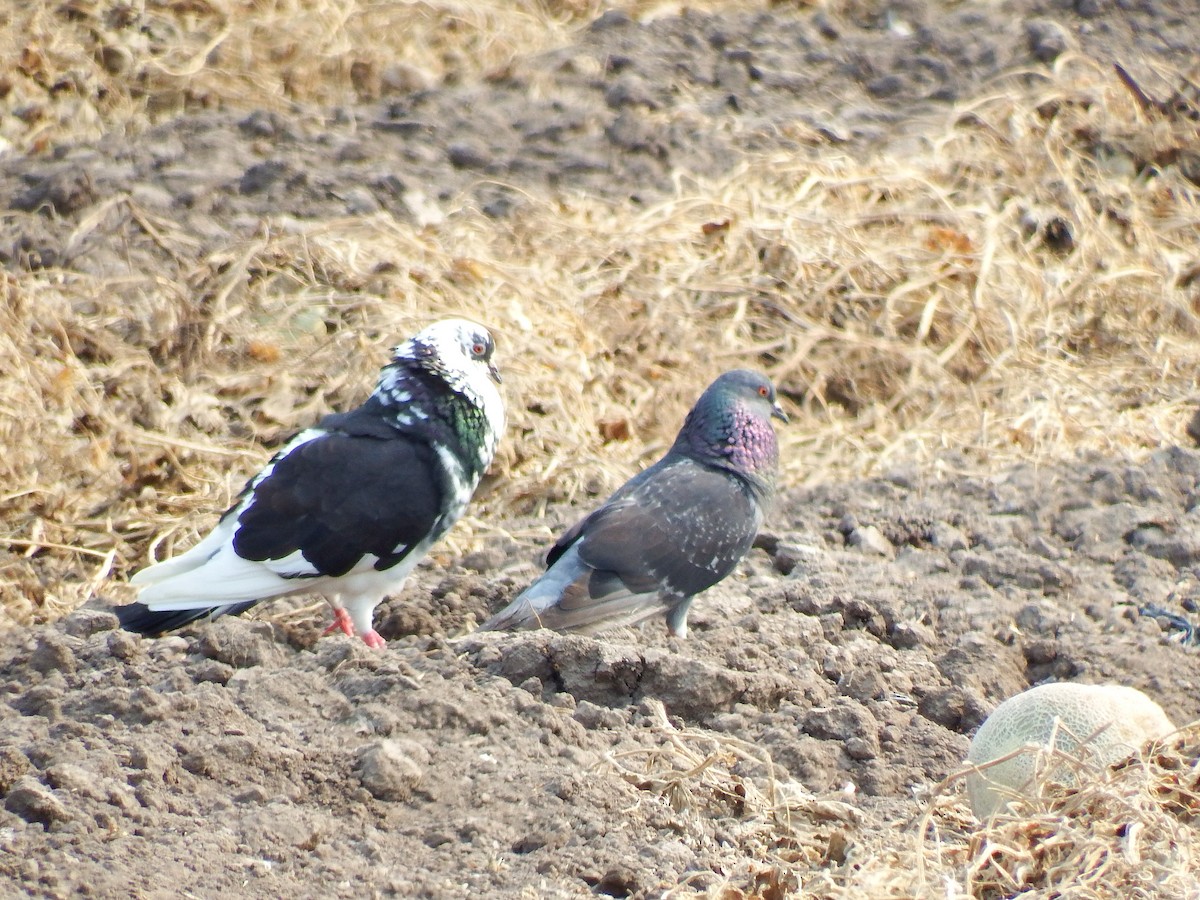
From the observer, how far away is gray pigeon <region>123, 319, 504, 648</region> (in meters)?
4.47

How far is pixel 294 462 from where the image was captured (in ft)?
15.3

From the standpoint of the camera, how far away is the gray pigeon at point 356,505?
4.47 meters

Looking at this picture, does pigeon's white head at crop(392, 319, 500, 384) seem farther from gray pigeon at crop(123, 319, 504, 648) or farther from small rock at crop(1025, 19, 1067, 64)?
small rock at crop(1025, 19, 1067, 64)

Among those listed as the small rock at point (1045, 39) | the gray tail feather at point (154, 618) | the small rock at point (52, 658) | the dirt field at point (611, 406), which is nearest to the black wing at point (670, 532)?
the dirt field at point (611, 406)

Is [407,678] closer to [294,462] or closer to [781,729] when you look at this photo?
[781,729]

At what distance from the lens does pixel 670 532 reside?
15.6 feet

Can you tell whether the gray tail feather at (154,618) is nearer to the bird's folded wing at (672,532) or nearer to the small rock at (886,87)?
the bird's folded wing at (672,532)

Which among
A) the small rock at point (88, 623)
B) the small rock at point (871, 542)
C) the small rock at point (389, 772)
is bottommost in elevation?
the small rock at point (871, 542)

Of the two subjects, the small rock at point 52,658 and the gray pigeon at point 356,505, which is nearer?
the small rock at point 52,658

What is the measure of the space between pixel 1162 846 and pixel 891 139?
21.9 ft

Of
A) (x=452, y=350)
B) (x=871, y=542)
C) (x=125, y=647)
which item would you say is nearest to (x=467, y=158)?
(x=452, y=350)

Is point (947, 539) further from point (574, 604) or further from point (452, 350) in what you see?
point (452, 350)

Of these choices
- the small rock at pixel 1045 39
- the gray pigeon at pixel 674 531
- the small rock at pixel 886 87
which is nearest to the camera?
the gray pigeon at pixel 674 531

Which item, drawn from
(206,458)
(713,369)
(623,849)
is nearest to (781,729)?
(623,849)
